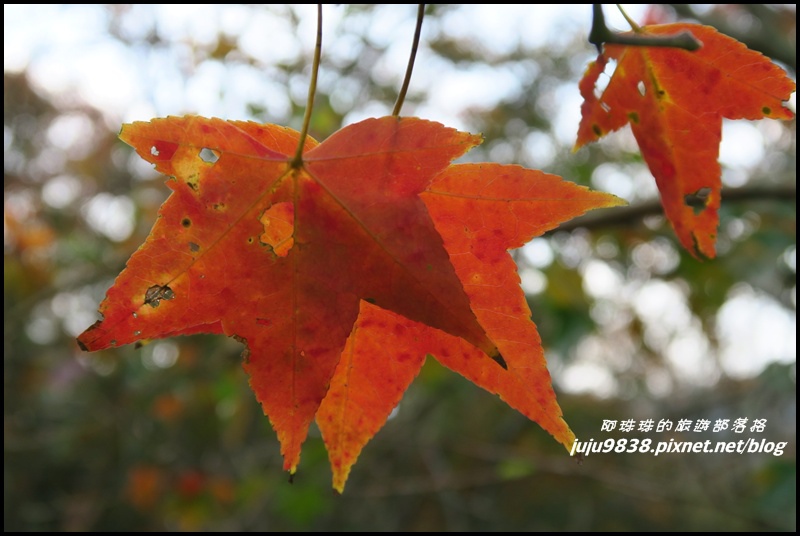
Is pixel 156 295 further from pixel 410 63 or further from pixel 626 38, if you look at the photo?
pixel 626 38

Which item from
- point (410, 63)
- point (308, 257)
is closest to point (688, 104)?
point (410, 63)

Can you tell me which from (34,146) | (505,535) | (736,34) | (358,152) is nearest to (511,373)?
(358,152)

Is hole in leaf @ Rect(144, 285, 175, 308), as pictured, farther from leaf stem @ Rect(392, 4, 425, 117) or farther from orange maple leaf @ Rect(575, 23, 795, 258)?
orange maple leaf @ Rect(575, 23, 795, 258)

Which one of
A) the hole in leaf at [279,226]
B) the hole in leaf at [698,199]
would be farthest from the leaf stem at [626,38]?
the hole in leaf at [279,226]

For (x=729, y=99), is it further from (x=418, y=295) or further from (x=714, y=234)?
(x=418, y=295)

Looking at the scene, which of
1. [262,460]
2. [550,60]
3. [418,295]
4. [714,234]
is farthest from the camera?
[550,60]

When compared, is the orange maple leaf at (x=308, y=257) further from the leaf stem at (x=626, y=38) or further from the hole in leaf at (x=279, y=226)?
the leaf stem at (x=626, y=38)

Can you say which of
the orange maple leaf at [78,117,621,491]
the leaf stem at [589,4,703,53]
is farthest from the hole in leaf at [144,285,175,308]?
the leaf stem at [589,4,703,53]
